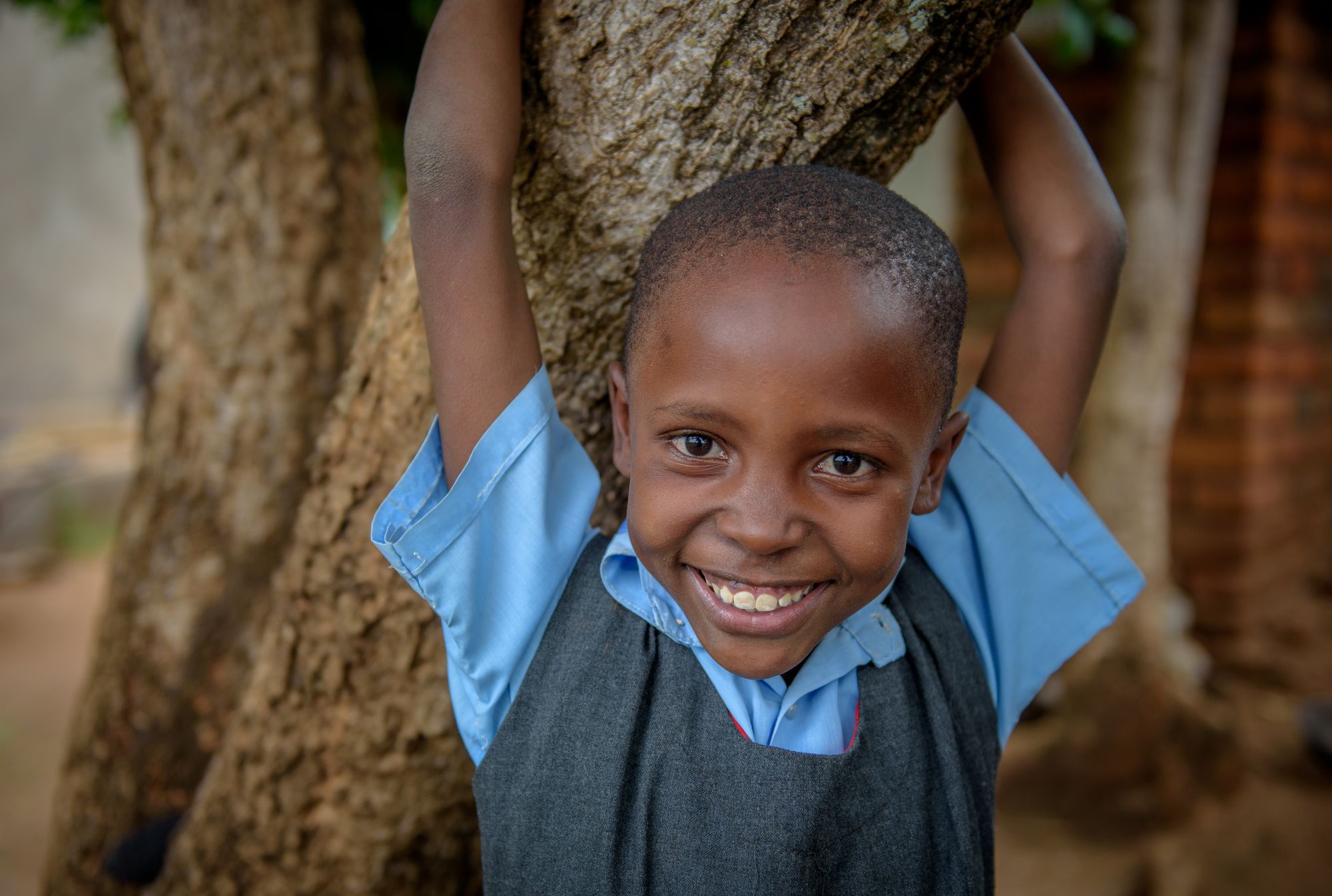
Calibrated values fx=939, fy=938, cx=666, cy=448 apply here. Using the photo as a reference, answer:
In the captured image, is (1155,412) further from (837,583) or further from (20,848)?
(20,848)

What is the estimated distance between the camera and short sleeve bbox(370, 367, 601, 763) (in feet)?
3.64

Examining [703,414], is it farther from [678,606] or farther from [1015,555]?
[1015,555]

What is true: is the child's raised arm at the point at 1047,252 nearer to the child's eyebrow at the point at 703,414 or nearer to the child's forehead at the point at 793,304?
the child's forehead at the point at 793,304

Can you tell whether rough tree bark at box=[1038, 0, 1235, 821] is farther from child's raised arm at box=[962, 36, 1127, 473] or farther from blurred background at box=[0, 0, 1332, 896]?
child's raised arm at box=[962, 36, 1127, 473]

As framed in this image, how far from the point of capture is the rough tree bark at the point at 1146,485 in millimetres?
3174

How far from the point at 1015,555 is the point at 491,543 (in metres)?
0.73

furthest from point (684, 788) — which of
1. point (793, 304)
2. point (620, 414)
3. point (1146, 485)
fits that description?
point (1146, 485)

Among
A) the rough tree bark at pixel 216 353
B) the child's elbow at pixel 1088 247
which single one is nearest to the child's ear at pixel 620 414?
the child's elbow at pixel 1088 247

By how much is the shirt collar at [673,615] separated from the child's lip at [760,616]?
8 centimetres

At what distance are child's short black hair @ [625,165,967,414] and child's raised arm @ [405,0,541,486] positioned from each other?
17 cm

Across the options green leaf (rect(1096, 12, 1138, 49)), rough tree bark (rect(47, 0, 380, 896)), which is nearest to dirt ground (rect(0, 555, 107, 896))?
rough tree bark (rect(47, 0, 380, 896))

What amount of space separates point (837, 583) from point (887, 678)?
0.69ft

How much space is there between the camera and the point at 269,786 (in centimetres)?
145

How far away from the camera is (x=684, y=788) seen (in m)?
1.09
